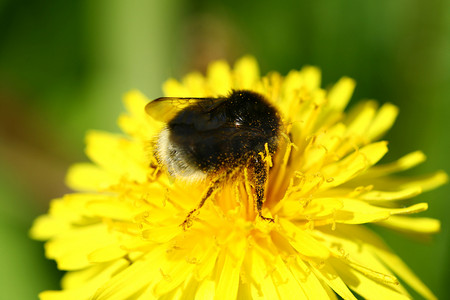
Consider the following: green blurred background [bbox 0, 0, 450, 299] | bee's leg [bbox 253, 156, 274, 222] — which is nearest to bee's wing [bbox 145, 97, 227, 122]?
bee's leg [bbox 253, 156, 274, 222]

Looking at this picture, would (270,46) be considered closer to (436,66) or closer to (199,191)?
(436,66)

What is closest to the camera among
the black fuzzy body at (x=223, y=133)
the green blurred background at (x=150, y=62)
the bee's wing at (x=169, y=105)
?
the black fuzzy body at (x=223, y=133)

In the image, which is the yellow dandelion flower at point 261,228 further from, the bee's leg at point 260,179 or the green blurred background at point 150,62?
the green blurred background at point 150,62

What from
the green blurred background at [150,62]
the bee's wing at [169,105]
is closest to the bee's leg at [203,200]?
the bee's wing at [169,105]

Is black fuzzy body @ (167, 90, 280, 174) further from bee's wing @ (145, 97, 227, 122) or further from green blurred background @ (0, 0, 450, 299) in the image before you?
green blurred background @ (0, 0, 450, 299)

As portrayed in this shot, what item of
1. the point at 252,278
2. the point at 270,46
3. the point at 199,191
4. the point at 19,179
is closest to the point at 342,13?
the point at 270,46

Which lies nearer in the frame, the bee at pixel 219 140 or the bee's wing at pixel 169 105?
the bee at pixel 219 140
